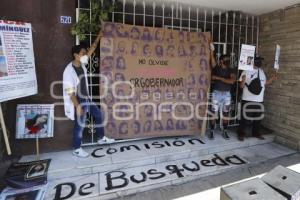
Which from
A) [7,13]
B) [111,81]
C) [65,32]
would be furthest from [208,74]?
[7,13]

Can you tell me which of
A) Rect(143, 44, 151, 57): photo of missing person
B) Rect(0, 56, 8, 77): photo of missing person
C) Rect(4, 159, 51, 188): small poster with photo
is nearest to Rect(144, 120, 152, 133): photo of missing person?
Rect(143, 44, 151, 57): photo of missing person

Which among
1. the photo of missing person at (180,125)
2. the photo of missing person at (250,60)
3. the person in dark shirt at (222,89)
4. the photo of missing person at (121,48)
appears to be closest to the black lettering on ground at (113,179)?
the photo of missing person at (180,125)

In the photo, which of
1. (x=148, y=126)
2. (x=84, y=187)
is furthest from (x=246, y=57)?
(x=84, y=187)

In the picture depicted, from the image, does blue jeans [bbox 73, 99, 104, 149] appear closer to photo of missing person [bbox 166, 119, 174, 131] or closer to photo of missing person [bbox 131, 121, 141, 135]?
photo of missing person [bbox 131, 121, 141, 135]

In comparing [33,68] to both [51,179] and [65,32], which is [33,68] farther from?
[51,179]

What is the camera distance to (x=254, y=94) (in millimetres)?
4098

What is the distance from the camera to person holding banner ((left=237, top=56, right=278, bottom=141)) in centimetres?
406

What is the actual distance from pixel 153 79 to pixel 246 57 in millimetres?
1671

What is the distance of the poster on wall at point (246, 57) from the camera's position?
151 inches

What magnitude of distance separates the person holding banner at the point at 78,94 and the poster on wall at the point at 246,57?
2417 mm

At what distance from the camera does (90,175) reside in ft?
10.0

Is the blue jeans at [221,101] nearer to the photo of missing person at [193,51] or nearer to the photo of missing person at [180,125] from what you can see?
the photo of missing person at [180,125]

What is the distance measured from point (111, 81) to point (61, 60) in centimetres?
80

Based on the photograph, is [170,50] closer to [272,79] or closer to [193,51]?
[193,51]
